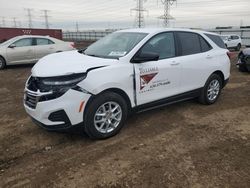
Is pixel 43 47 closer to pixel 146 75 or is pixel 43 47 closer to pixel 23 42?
pixel 23 42

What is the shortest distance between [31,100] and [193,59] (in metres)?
3.22

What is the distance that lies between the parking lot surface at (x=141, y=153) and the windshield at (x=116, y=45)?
4.36 feet

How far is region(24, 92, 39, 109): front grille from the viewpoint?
3.91 m

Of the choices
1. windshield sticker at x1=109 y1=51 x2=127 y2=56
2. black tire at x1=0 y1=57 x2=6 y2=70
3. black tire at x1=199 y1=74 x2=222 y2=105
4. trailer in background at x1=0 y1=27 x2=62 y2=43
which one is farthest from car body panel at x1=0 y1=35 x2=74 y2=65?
trailer in background at x1=0 y1=27 x2=62 y2=43

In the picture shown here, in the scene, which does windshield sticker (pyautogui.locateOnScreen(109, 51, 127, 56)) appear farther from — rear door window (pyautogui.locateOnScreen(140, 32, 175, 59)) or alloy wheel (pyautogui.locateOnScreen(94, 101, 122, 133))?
alloy wheel (pyautogui.locateOnScreen(94, 101, 122, 133))

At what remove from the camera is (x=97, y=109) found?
4004 millimetres

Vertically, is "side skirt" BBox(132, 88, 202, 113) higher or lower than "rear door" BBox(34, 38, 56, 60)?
lower

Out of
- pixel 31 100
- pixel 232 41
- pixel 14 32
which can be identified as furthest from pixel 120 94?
pixel 14 32

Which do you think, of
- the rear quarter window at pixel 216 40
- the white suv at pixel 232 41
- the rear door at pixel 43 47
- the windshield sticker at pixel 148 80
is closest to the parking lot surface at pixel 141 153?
the windshield sticker at pixel 148 80

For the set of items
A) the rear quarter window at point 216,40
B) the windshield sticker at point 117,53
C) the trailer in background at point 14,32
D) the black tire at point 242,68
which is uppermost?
the trailer in background at point 14,32

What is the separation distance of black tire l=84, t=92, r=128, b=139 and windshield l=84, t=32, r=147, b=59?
2.37ft

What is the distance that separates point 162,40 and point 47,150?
9.16 ft

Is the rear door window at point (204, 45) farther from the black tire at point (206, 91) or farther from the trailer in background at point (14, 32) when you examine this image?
the trailer in background at point (14, 32)

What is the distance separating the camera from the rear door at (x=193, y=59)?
527cm
